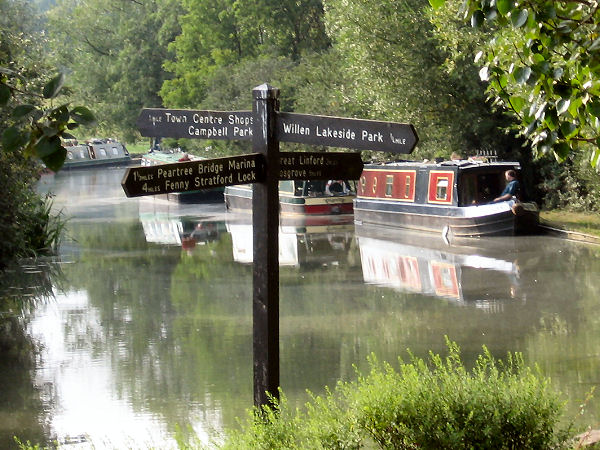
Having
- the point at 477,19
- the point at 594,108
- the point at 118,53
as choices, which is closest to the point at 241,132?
the point at 477,19

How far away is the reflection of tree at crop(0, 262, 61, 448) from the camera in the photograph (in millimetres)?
10242

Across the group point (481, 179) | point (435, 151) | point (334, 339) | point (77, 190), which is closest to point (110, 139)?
point (77, 190)

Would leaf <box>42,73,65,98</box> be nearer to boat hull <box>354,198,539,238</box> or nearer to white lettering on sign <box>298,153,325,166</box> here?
white lettering on sign <box>298,153,325,166</box>

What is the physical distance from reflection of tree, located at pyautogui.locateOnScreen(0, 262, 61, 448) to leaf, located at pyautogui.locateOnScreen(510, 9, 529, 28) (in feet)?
20.5

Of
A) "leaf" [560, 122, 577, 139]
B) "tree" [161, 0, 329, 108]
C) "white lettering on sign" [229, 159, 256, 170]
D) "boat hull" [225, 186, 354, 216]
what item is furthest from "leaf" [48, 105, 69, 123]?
"tree" [161, 0, 329, 108]

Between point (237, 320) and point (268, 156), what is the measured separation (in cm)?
893

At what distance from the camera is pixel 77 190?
43.2 metres

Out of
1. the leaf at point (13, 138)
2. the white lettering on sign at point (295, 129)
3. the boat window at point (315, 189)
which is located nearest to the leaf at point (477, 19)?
the white lettering on sign at point (295, 129)

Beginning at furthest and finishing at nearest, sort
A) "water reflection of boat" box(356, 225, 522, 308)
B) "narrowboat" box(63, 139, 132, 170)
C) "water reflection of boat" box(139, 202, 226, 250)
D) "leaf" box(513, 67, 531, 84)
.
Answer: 1. "narrowboat" box(63, 139, 132, 170)
2. "water reflection of boat" box(139, 202, 226, 250)
3. "water reflection of boat" box(356, 225, 522, 308)
4. "leaf" box(513, 67, 531, 84)

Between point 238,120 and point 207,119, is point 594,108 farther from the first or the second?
point 207,119

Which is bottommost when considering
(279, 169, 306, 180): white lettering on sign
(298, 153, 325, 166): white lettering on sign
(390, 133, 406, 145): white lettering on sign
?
(279, 169, 306, 180): white lettering on sign

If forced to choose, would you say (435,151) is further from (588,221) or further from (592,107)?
(592,107)

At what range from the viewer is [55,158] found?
381 centimetres

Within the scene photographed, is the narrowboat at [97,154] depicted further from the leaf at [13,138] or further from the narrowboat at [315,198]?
the leaf at [13,138]
